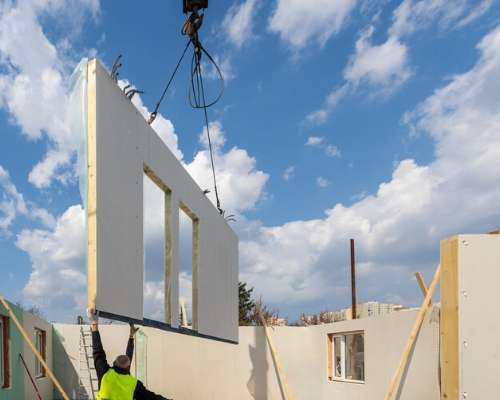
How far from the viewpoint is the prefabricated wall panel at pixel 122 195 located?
3.91 meters

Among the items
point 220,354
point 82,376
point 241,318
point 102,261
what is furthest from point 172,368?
point 241,318

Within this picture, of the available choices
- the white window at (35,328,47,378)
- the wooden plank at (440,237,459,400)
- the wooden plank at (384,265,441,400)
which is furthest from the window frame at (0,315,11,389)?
the wooden plank at (440,237,459,400)

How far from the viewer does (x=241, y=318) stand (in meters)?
21.9

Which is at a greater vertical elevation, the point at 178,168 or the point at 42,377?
the point at 178,168

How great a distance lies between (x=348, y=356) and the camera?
10633 mm

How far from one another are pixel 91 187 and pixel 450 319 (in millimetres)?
2728

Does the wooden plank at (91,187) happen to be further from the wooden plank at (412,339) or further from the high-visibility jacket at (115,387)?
the wooden plank at (412,339)

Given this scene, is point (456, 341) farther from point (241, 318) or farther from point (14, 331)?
point (241, 318)

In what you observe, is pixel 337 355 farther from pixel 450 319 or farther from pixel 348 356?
pixel 450 319

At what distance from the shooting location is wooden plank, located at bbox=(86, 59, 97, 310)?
12.5ft

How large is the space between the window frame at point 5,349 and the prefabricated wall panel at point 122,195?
151 inches

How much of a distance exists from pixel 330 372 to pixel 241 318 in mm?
11277

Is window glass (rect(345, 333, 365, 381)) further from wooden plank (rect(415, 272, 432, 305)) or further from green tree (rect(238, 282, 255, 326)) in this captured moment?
green tree (rect(238, 282, 255, 326))

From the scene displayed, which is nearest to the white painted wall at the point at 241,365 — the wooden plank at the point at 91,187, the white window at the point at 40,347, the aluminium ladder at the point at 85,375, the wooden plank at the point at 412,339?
the aluminium ladder at the point at 85,375
